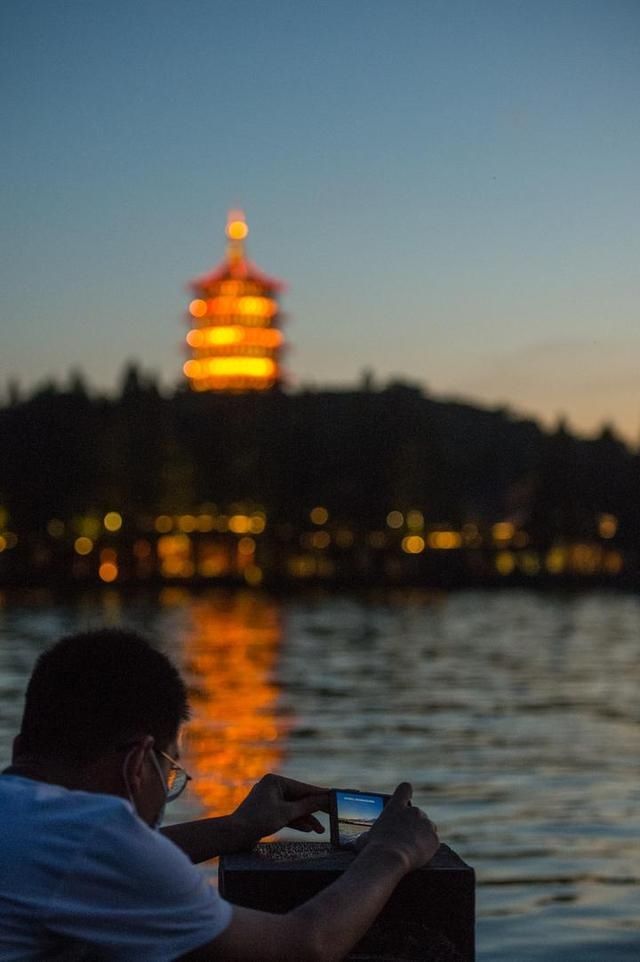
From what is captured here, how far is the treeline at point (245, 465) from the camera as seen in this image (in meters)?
114

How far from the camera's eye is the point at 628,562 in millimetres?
137250

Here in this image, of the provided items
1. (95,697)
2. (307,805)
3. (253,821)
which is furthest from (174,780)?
(307,805)

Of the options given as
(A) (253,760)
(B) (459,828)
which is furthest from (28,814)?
(A) (253,760)

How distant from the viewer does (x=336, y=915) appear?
3307 millimetres

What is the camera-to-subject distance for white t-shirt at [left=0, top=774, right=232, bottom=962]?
3.02 meters

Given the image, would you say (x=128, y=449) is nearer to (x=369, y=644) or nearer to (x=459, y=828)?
(x=369, y=644)

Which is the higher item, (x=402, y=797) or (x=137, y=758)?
(x=137, y=758)

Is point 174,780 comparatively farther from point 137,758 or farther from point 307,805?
point 307,805

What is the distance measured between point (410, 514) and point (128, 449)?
78.2 feet

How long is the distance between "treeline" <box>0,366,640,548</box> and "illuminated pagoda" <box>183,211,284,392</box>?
156ft

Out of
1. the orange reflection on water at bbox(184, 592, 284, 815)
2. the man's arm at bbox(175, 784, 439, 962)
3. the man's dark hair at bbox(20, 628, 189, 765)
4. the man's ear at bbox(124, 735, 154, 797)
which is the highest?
the man's dark hair at bbox(20, 628, 189, 765)

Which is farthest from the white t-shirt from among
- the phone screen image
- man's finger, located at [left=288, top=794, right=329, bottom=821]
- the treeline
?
the treeline

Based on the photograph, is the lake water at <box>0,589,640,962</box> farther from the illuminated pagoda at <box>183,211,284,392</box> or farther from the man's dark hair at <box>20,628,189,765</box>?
the illuminated pagoda at <box>183,211,284,392</box>

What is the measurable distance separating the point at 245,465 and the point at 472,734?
99384 millimetres
